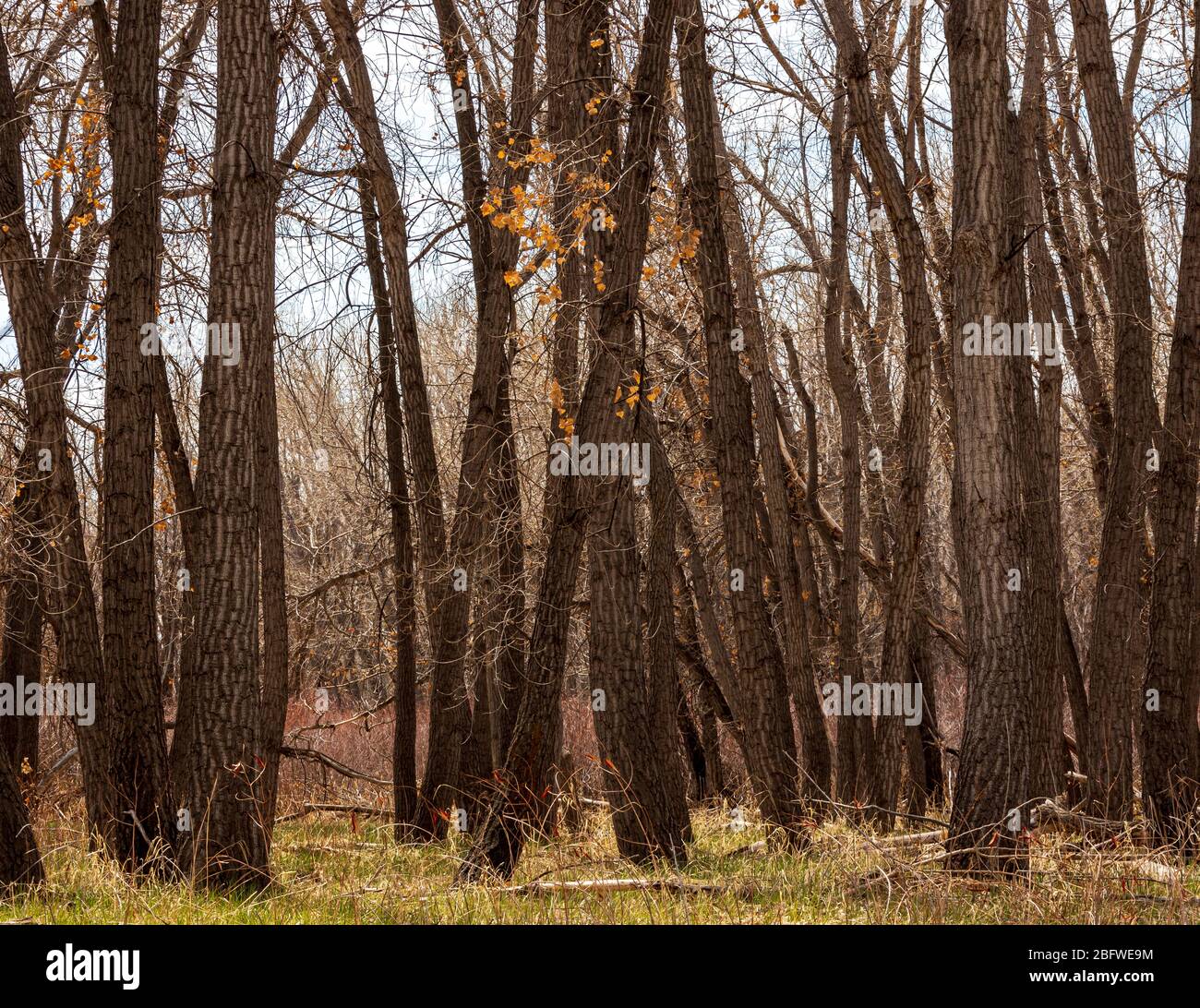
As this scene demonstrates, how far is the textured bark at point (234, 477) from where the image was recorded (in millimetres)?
6512

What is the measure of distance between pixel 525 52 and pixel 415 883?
6.64m

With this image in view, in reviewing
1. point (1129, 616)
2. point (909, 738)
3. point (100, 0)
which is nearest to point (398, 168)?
point (100, 0)

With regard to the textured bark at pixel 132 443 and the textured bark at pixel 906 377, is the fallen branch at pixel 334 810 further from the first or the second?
the textured bark at pixel 906 377

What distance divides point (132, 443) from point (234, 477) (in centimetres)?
144

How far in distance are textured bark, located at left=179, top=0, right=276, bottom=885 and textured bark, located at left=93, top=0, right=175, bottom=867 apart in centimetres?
85

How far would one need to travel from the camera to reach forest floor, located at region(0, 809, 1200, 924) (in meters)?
5.42

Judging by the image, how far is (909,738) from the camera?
13461 mm

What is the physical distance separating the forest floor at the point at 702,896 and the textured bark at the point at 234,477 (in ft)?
1.61

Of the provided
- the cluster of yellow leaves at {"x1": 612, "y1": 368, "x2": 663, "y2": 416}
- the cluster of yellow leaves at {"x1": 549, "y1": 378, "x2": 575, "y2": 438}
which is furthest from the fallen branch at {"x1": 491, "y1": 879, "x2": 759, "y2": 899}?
the cluster of yellow leaves at {"x1": 612, "y1": 368, "x2": 663, "y2": 416}

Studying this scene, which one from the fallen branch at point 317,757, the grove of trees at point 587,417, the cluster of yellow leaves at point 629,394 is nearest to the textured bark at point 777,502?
the grove of trees at point 587,417

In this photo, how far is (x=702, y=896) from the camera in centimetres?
582

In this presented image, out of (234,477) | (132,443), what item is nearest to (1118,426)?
(234,477)

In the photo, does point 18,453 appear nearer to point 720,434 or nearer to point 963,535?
point 720,434
